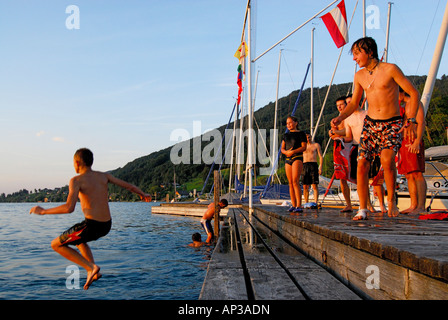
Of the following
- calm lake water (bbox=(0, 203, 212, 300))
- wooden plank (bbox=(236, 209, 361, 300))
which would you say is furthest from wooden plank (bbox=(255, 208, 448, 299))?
calm lake water (bbox=(0, 203, 212, 300))

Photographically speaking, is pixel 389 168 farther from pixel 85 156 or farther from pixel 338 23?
pixel 338 23

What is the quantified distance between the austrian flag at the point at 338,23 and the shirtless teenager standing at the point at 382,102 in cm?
1100

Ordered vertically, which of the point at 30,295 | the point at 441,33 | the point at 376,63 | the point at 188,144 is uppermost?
the point at 188,144

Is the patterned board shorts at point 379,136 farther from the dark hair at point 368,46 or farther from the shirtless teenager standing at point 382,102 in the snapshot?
the dark hair at point 368,46

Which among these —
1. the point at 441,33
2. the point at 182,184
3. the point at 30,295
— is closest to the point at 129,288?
the point at 30,295

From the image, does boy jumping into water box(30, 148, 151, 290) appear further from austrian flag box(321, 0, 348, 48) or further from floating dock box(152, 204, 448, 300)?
austrian flag box(321, 0, 348, 48)

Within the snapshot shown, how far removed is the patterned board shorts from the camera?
4.92 m

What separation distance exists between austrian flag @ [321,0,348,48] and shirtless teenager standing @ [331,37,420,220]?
1100 cm

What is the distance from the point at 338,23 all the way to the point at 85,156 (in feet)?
48.1

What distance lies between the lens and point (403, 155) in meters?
6.43
